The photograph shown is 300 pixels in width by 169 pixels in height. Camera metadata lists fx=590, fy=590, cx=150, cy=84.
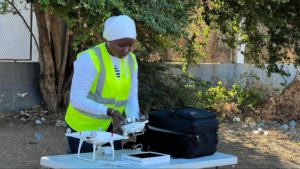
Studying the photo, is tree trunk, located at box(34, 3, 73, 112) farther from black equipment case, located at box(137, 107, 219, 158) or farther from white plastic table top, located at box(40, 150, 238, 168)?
white plastic table top, located at box(40, 150, 238, 168)

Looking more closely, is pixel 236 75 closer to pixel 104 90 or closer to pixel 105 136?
pixel 104 90

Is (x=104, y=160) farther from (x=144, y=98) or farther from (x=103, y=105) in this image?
(x=144, y=98)

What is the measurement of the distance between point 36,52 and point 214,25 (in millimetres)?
3056

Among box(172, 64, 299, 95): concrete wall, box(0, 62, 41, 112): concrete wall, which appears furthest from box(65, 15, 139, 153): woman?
box(172, 64, 299, 95): concrete wall

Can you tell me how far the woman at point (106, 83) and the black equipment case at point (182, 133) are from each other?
195 millimetres

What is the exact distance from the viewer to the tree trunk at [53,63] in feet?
31.2

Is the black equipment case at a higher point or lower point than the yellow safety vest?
lower

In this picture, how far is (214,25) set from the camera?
31.1 ft

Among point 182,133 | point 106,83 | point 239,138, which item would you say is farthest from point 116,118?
point 239,138

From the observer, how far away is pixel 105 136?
3.86 meters

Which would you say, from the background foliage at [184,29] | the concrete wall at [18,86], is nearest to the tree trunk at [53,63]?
the background foliage at [184,29]

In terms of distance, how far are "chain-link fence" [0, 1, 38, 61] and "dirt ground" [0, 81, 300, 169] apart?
999 mm

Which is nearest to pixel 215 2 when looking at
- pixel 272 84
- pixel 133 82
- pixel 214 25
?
pixel 214 25

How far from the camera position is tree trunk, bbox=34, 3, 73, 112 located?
952 centimetres
